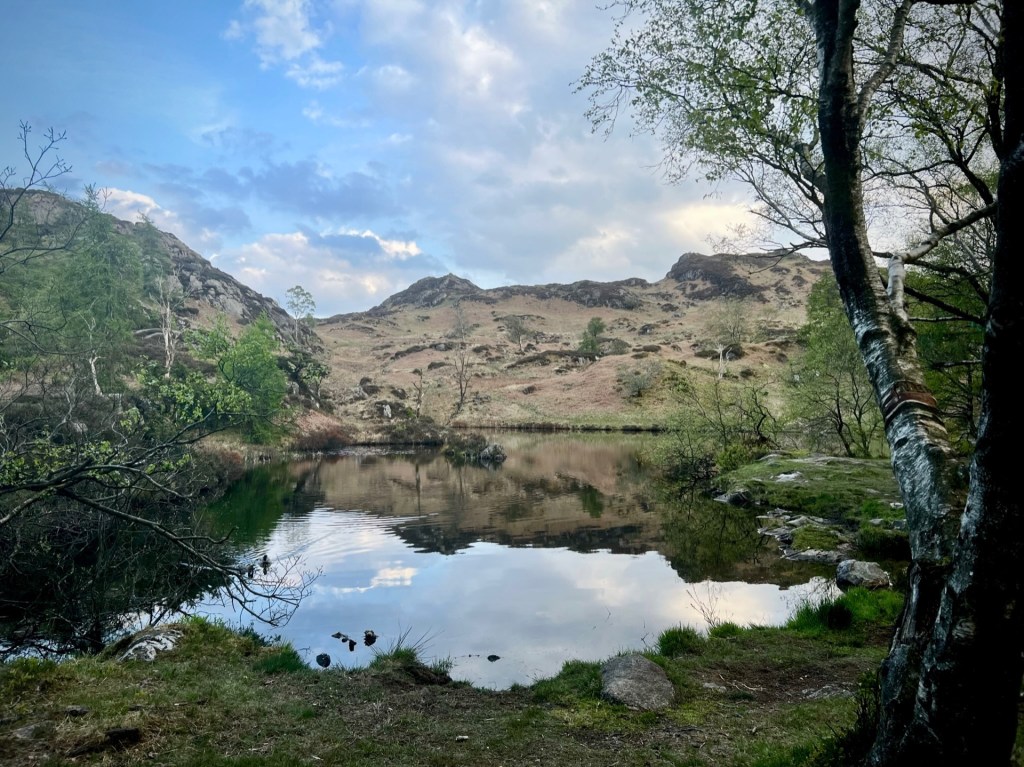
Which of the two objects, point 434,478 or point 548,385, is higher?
point 548,385

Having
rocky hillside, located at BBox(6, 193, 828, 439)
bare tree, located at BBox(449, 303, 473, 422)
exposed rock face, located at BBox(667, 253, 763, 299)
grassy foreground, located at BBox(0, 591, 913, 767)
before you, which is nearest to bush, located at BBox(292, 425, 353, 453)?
rocky hillside, located at BBox(6, 193, 828, 439)

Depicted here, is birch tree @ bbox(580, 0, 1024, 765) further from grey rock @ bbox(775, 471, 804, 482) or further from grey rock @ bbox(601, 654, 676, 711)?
grey rock @ bbox(775, 471, 804, 482)

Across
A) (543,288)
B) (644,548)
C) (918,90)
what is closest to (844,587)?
(644,548)

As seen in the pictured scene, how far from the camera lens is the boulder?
555 inches

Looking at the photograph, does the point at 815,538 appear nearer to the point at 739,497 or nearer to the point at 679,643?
the point at 739,497

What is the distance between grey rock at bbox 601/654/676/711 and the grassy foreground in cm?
19

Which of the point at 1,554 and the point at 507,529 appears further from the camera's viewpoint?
the point at 507,529

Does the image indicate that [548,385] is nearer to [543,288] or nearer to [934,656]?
[934,656]

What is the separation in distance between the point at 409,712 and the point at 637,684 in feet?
10.9

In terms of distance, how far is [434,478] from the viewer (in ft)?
129

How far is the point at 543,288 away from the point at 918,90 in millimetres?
190594

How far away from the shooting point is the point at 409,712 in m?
8.12

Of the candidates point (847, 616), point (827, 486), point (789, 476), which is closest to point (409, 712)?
point (847, 616)

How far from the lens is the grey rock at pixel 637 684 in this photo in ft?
26.3
